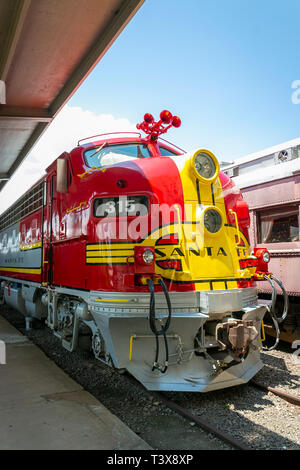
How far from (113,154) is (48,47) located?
65.8 inches

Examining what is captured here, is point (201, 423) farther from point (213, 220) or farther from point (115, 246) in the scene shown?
point (213, 220)

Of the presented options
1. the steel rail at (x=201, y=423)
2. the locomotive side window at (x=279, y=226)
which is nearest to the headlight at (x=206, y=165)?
the locomotive side window at (x=279, y=226)

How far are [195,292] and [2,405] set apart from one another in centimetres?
247

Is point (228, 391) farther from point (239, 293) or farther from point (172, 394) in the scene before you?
point (239, 293)

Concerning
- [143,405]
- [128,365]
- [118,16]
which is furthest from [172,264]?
[118,16]

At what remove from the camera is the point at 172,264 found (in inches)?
172

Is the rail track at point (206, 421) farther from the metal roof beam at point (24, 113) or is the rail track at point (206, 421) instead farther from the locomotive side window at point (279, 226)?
the metal roof beam at point (24, 113)

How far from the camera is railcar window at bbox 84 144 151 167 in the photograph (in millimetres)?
5181

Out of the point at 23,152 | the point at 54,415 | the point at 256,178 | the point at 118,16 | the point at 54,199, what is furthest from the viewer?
the point at 23,152

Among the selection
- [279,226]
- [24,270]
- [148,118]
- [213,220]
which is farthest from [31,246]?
[279,226]

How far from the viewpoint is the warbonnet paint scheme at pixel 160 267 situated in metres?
4.21

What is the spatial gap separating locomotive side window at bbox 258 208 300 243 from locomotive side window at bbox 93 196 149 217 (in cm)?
338

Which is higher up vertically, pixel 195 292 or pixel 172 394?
pixel 195 292

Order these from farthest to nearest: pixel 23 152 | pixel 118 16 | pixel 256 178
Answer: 1. pixel 23 152
2. pixel 256 178
3. pixel 118 16
